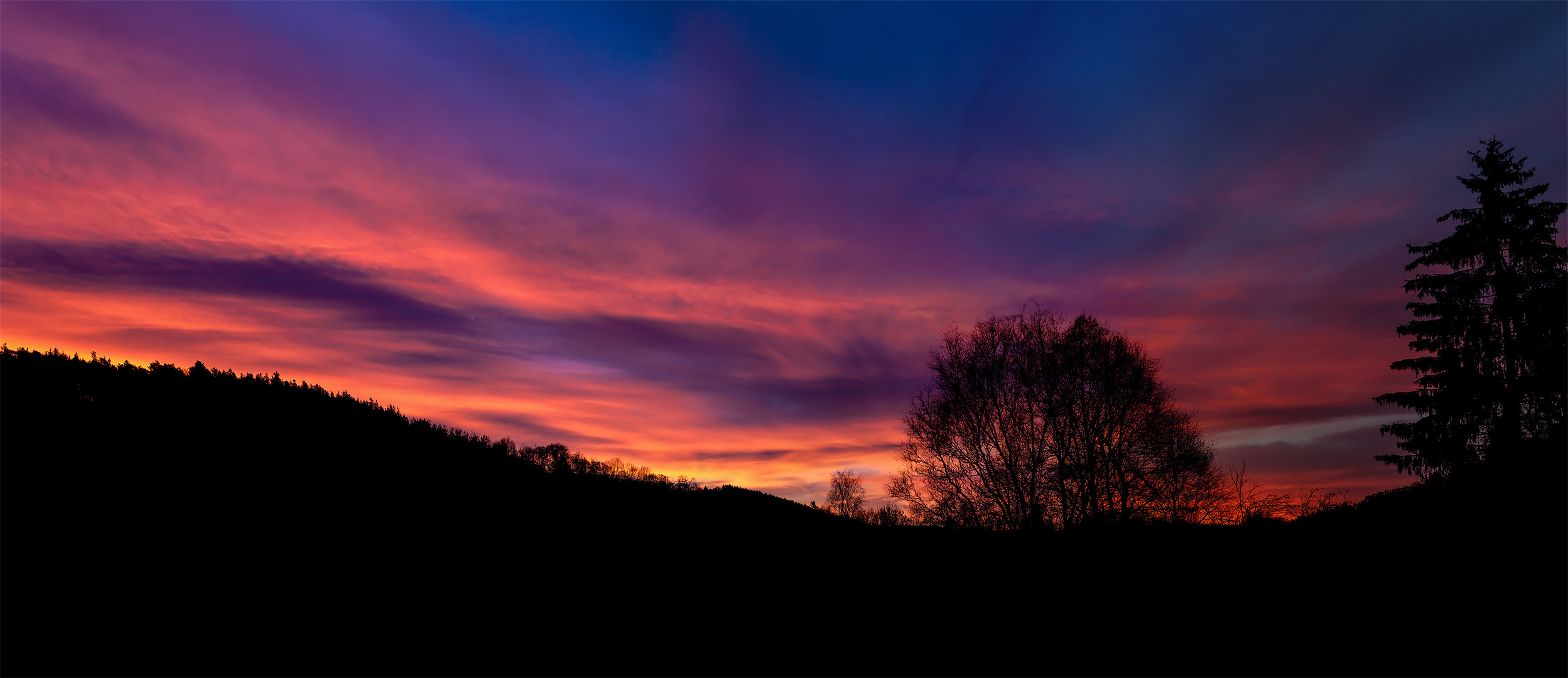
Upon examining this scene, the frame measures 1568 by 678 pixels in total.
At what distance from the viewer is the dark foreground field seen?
5488 mm

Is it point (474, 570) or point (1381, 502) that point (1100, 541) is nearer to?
point (1381, 502)

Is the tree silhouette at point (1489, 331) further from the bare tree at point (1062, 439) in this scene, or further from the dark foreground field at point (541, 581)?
the dark foreground field at point (541, 581)

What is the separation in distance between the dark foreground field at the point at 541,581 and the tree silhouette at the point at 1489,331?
64.4ft

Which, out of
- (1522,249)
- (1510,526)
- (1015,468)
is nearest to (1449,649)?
(1510,526)

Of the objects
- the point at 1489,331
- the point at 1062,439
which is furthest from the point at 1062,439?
the point at 1489,331

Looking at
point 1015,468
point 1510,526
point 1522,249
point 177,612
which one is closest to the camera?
point 177,612

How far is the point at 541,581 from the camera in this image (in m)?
7.75

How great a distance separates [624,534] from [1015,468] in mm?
21301

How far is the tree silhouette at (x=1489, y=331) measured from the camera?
70.0ft

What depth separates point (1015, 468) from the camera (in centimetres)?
2680

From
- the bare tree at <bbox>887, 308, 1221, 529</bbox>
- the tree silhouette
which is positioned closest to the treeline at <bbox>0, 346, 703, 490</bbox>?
the bare tree at <bbox>887, 308, 1221, 529</bbox>

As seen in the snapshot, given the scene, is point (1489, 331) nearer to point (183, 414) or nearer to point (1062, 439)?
point (1062, 439)

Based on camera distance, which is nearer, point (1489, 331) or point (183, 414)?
point (183, 414)

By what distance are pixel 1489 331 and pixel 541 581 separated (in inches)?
1327
